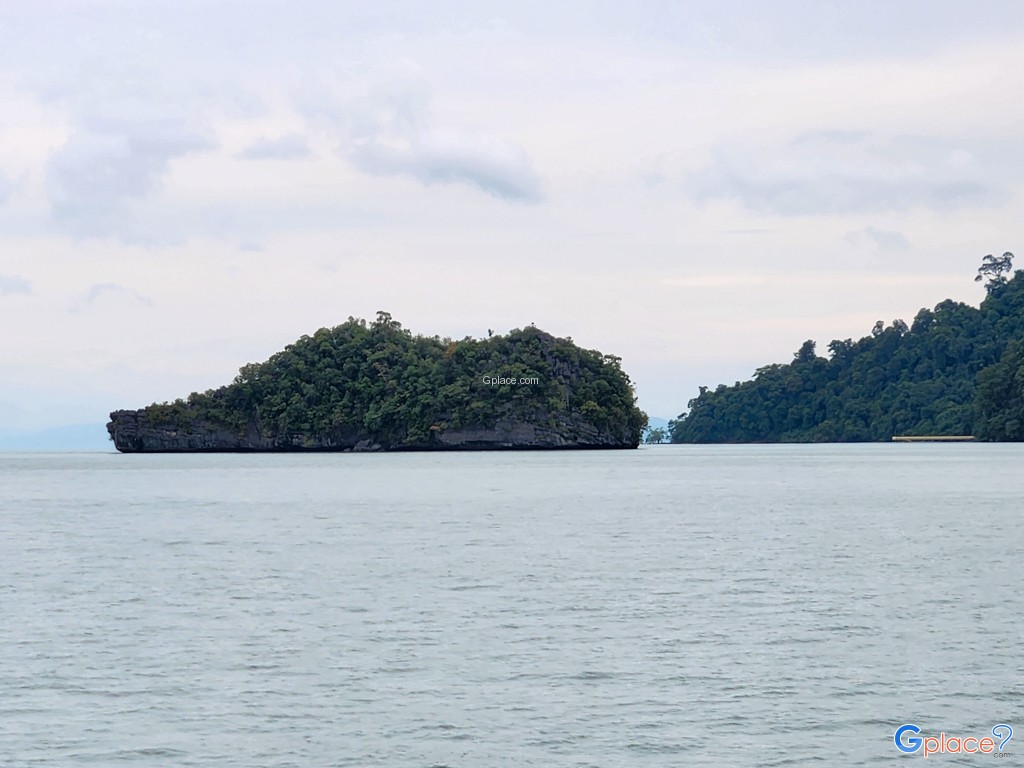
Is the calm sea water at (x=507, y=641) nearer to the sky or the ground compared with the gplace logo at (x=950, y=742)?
nearer to the sky

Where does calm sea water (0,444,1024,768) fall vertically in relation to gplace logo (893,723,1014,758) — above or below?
above

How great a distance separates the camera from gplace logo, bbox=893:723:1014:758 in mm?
19344

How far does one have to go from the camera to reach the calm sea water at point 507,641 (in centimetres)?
2034

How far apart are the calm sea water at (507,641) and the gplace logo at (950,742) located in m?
0.26

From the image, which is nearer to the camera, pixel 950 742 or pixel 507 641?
pixel 950 742

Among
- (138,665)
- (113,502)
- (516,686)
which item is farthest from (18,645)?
(113,502)

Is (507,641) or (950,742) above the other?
(507,641)

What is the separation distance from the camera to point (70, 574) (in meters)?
41.4

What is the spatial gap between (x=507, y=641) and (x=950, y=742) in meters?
10.5

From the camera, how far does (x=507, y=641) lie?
28.1m

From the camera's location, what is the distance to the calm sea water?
2034 cm

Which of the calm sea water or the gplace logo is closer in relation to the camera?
the gplace logo

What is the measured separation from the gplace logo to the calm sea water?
10.4 inches

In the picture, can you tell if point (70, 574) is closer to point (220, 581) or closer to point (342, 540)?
point (220, 581)
